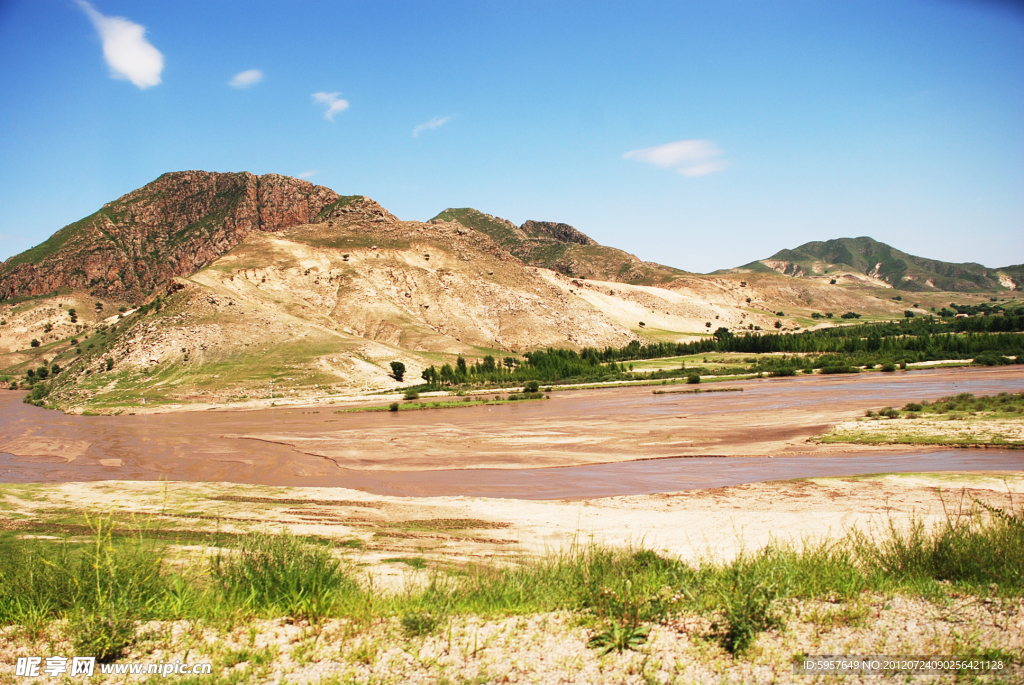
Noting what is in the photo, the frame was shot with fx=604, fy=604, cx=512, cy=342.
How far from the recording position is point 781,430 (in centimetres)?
3131

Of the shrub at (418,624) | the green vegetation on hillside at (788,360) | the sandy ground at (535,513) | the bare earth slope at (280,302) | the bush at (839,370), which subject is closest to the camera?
the shrub at (418,624)

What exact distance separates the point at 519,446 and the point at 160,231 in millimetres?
188428

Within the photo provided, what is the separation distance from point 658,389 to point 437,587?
181 feet

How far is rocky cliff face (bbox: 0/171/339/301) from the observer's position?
161000mm

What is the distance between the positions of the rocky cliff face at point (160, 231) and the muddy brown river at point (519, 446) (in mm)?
128724

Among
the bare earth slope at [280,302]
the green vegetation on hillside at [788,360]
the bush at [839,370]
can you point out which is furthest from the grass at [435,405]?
the bush at [839,370]

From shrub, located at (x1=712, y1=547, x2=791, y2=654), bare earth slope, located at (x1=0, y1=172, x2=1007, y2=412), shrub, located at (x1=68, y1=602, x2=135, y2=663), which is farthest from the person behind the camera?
bare earth slope, located at (x1=0, y1=172, x2=1007, y2=412)

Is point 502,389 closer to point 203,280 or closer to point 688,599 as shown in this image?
point 203,280

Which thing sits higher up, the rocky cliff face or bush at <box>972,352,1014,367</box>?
the rocky cliff face

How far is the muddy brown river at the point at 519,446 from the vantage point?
863 inches

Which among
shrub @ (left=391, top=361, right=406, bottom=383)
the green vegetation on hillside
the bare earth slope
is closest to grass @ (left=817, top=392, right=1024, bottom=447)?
the green vegetation on hillside

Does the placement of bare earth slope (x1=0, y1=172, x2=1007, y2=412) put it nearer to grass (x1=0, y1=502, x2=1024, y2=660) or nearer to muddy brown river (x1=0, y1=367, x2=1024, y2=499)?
muddy brown river (x1=0, y1=367, x2=1024, y2=499)

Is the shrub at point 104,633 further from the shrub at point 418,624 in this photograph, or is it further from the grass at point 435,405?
the grass at point 435,405

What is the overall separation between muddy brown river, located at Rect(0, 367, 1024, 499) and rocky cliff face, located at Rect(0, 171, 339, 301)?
129 metres
